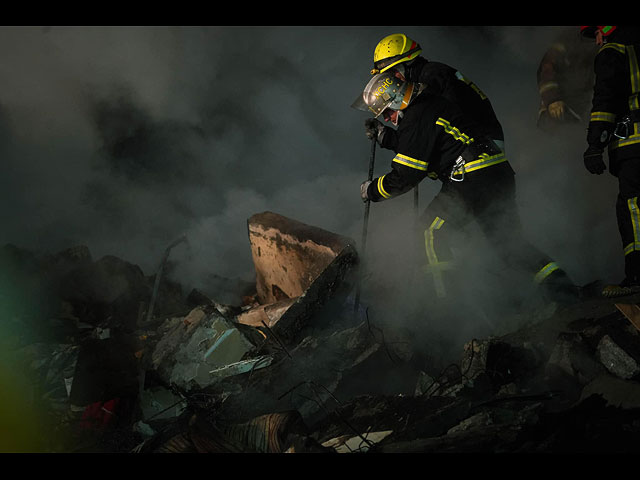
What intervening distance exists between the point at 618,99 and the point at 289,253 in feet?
9.63

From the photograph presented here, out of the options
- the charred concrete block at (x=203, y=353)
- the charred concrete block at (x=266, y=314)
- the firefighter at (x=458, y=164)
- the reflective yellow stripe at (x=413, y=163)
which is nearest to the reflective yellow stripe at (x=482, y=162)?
the firefighter at (x=458, y=164)

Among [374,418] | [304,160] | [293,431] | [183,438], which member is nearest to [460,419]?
→ [374,418]

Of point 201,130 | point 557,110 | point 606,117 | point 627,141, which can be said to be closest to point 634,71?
point 606,117

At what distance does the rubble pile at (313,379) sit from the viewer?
6.10 feet

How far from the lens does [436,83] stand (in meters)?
3.56

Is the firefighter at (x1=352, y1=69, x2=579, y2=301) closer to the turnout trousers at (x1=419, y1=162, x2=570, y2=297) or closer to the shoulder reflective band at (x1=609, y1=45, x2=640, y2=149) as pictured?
the turnout trousers at (x1=419, y1=162, x2=570, y2=297)

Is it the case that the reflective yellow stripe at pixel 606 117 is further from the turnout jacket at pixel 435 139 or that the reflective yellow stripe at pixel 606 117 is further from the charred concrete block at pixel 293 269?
the charred concrete block at pixel 293 269

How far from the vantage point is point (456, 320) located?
3.37 meters

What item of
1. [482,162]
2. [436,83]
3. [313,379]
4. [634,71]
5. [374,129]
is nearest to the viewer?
[634,71]

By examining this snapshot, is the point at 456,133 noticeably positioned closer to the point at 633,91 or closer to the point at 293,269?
the point at 633,91

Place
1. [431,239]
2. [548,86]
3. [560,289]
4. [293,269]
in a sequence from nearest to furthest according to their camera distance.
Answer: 1. [560,289]
2. [431,239]
3. [293,269]
4. [548,86]

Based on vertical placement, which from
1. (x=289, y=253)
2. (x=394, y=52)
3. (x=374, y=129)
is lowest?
(x=289, y=253)

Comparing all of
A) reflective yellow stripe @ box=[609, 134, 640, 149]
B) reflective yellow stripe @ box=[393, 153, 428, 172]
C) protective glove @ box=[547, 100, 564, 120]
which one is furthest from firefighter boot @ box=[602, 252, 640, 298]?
protective glove @ box=[547, 100, 564, 120]
